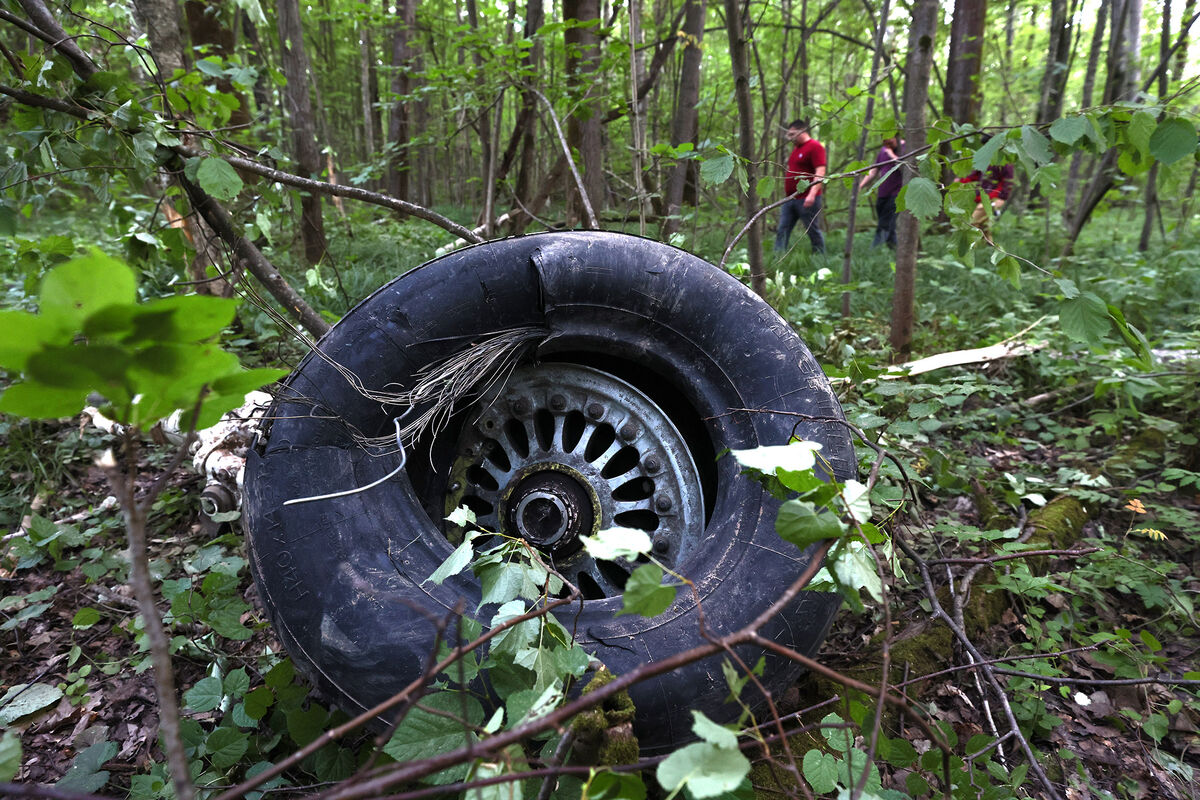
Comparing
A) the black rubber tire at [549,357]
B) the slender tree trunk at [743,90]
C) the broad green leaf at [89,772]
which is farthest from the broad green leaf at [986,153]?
the broad green leaf at [89,772]

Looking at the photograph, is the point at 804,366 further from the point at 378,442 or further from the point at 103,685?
the point at 103,685

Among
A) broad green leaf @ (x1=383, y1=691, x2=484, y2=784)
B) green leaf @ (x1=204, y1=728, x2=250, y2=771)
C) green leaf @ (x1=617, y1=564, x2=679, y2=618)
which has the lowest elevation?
green leaf @ (x1=204, y1=728, x2=250, y2=771)

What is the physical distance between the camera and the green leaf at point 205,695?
164 centimetres

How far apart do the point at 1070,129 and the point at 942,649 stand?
1416mm

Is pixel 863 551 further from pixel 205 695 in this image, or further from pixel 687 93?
pixel 687 93

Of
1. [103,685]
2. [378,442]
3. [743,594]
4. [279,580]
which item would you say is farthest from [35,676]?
[743,594]

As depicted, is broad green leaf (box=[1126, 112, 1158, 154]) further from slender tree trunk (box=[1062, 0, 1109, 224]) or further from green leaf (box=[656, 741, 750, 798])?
slender tree trunk (box=[1062, 0, 1109, 224])

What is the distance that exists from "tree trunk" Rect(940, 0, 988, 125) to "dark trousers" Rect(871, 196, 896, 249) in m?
0.99

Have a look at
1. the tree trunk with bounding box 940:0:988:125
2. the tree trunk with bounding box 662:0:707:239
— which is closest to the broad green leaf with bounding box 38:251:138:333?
the tree trunk with bounding box 662:0:707:239

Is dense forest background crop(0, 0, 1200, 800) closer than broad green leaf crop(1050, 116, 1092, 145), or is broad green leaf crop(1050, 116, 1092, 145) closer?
dense forest background crop(0, 0, 1200, 800)

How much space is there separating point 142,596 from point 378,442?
1171mm

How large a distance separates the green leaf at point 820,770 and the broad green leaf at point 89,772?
1482 mm

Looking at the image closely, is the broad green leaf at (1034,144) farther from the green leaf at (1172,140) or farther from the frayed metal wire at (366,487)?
the frayed metal wire at (366,487)

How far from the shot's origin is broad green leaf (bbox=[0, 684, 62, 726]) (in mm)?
1832
